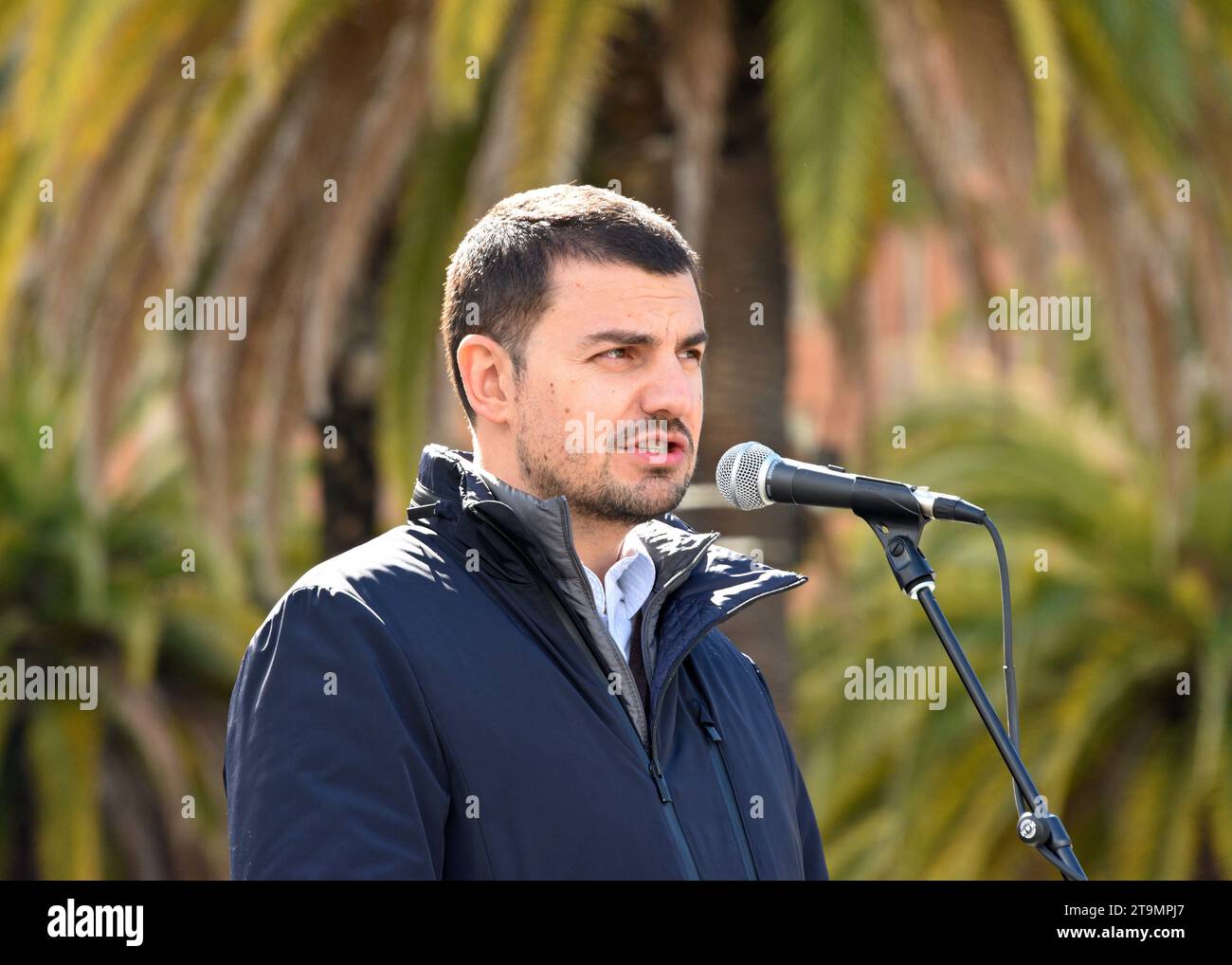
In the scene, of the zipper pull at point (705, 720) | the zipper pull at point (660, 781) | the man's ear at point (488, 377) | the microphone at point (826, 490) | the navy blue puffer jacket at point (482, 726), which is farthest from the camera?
the man's ear at point (488, 377)

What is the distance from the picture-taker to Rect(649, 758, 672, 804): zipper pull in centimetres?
243

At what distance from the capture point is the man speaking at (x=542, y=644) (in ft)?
7.29

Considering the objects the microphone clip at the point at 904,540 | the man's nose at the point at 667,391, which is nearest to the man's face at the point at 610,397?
the man's nose at the point at 667,391

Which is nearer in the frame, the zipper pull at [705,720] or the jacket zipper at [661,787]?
the jacket zipper at [661,787]

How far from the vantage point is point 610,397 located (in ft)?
8.58

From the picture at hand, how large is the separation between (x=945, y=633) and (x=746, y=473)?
1.25 ft

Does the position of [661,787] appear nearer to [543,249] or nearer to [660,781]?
[660,781]

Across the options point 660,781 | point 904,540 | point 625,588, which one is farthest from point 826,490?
point 660,781

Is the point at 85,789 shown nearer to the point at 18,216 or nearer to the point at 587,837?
the point at 18,216

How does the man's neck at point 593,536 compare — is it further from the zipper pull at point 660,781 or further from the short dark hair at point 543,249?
the zipper pull at point 660,781

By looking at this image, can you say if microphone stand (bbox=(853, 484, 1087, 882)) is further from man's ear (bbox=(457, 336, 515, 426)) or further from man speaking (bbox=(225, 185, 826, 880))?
man's ear (bbox=(457, 336, 515, 426))

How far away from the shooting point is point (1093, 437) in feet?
34.3
